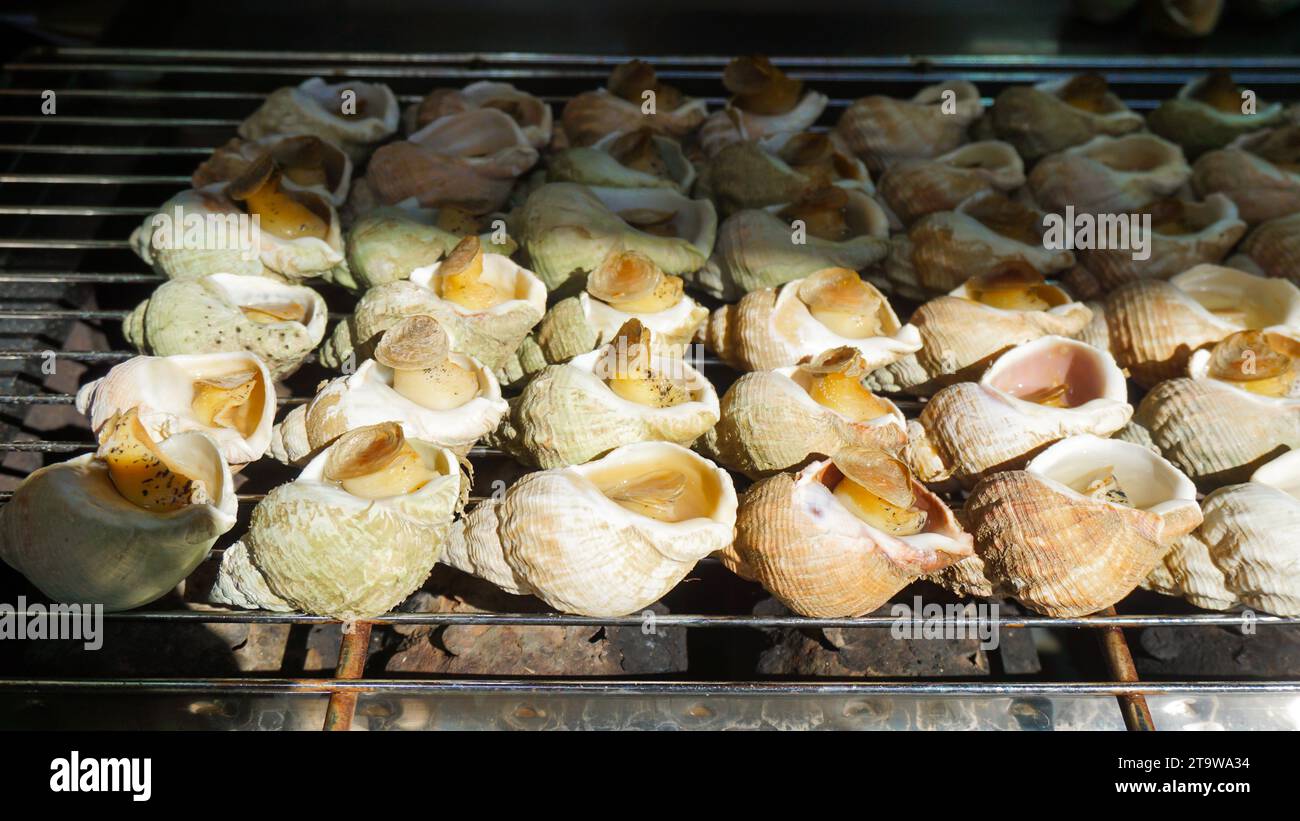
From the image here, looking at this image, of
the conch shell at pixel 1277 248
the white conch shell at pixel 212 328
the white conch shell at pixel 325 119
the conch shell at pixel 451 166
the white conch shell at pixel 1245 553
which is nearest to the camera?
the white conch shell at pixel 1245 553

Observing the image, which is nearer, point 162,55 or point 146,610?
point 146,610

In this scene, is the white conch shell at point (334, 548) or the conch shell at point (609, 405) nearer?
the white conch shell at point (334, 548)

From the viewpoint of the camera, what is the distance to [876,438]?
1527mm

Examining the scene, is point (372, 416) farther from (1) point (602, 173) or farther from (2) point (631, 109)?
(2) point (631, 109)

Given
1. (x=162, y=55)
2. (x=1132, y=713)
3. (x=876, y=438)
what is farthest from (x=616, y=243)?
(x=162, y=55)

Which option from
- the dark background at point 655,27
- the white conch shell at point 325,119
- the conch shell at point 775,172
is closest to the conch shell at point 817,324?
the conch shell at point 775,172

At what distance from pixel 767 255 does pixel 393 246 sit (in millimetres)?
716

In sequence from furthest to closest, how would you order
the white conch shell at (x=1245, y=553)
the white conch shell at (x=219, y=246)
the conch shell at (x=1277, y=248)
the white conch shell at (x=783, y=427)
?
the conch shell at (x=1277, y=248), the white conch shell at (x=219, y=246), the white conch shell at (x=783, y=427), the white conch shell at (x=1245, y=553)

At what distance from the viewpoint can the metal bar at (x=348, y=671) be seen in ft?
4.40

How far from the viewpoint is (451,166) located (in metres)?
2.05

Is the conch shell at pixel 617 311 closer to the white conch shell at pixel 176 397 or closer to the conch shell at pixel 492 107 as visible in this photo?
the white conch shell at pixel 176 397

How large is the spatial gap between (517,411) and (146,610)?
0.66 metres

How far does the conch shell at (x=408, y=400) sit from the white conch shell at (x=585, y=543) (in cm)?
16
